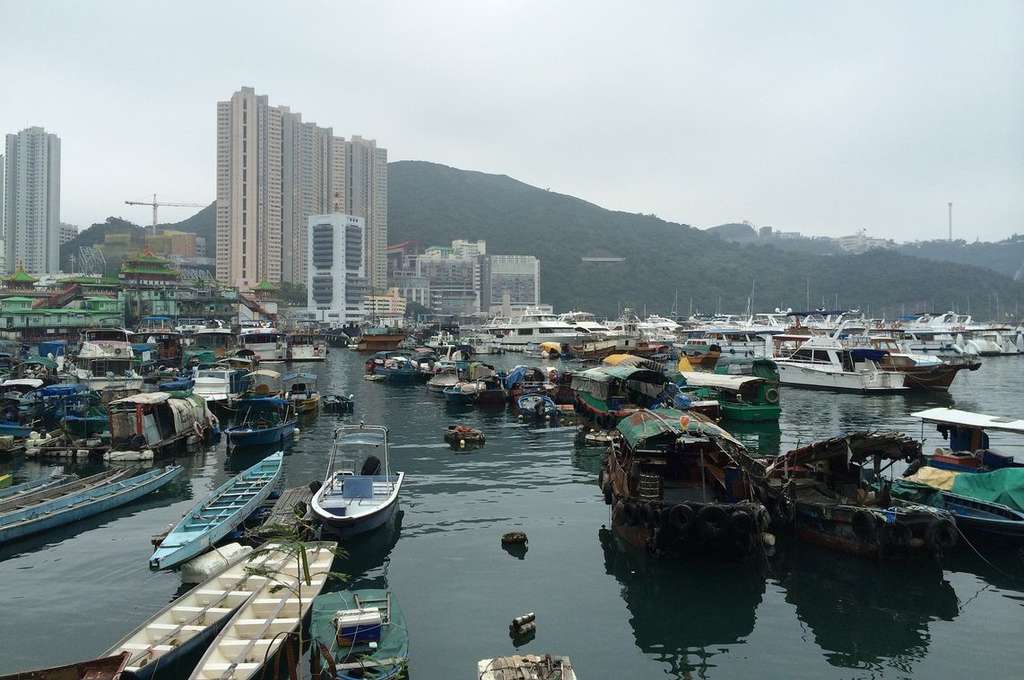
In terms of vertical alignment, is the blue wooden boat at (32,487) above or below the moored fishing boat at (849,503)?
below

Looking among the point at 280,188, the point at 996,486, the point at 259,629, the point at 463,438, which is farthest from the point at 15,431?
the point at 280,188

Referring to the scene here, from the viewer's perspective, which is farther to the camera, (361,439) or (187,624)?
(361,439)

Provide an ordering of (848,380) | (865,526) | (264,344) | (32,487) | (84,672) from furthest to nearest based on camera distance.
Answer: (264,344) < (848,380) < (32,487) < (865,526) < (84,672)

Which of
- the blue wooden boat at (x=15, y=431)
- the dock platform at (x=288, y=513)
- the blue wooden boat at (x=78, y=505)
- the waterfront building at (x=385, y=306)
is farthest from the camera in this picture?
the waterfront building at (x=385, y=306)

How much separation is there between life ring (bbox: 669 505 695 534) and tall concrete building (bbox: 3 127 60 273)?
7543 inches

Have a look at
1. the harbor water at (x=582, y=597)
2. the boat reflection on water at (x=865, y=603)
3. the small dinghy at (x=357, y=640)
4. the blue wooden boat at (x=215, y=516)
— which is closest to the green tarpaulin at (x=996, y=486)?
the harbor water at (x=582, y=597)

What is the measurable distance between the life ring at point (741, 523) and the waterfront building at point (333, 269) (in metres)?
142

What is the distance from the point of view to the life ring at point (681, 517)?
1448cm

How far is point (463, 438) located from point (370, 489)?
11794 millimetres

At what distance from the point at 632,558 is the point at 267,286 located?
12672cm

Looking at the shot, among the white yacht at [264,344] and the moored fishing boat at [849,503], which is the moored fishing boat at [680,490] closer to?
the moored fishing boat at [849,503]

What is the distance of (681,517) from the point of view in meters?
14.5

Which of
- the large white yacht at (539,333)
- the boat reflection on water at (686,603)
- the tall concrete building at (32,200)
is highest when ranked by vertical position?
the tall concrete building at (32,200)

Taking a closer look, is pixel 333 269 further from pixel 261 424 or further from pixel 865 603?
pixel 865 603
